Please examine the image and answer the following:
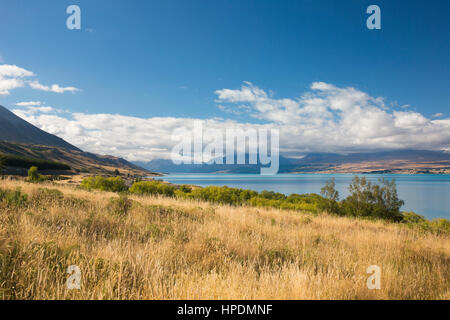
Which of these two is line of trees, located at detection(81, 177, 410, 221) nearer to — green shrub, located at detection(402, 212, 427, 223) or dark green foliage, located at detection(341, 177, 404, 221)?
dark green foliage, located at detection(341, 177, 404, 221)

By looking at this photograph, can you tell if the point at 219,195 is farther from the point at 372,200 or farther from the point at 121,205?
the point at 121,205

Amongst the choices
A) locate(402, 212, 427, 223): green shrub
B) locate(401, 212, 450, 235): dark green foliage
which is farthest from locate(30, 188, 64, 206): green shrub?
locate(402, 212, 427, 223): green shrub

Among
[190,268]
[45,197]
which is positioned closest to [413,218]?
[190,268]

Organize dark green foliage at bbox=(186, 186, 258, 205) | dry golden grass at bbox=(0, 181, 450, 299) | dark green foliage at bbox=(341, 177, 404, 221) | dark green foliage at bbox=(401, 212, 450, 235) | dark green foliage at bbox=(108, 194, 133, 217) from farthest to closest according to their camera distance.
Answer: dark green foliage at bbox=(186, 186, 258, 205), dark green foliage at bbox=(341, 177, 404, 221), dark green foliage at bbox=(401, 212, 450, 235), dark green foliage at bbox=(108, 194, 133, 217), dry golden grass at bbox=(0, 181, 450, 299)

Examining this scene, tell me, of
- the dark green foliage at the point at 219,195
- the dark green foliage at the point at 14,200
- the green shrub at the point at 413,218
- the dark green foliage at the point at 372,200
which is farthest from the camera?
the dark green foliage at the point at 219,195

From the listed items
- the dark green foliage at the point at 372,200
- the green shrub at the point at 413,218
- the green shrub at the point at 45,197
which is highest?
the green shrub at the point at 45,197

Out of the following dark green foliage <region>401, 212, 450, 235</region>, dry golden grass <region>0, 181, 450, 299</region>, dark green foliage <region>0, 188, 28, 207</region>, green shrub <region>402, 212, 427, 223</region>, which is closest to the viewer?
dry golden grass <region>0, 181, 450, 299</region>

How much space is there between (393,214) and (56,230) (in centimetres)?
4251

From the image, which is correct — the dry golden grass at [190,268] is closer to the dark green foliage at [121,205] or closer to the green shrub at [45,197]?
the green shrub at [45,197]

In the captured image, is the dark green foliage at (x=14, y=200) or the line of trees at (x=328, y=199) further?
the line of trees at (x=328, y=199)

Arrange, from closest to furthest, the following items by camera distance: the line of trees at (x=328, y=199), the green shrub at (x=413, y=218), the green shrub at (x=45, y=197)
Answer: the green shrub at (x=45, y=197)
the green shrub at (x=413, y=218)
the line of trees at (x=328, y=199)

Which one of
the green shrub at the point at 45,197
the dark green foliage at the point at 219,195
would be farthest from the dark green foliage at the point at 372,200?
the green shrub at the point at 45,197

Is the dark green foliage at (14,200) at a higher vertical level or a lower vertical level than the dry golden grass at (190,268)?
higher
